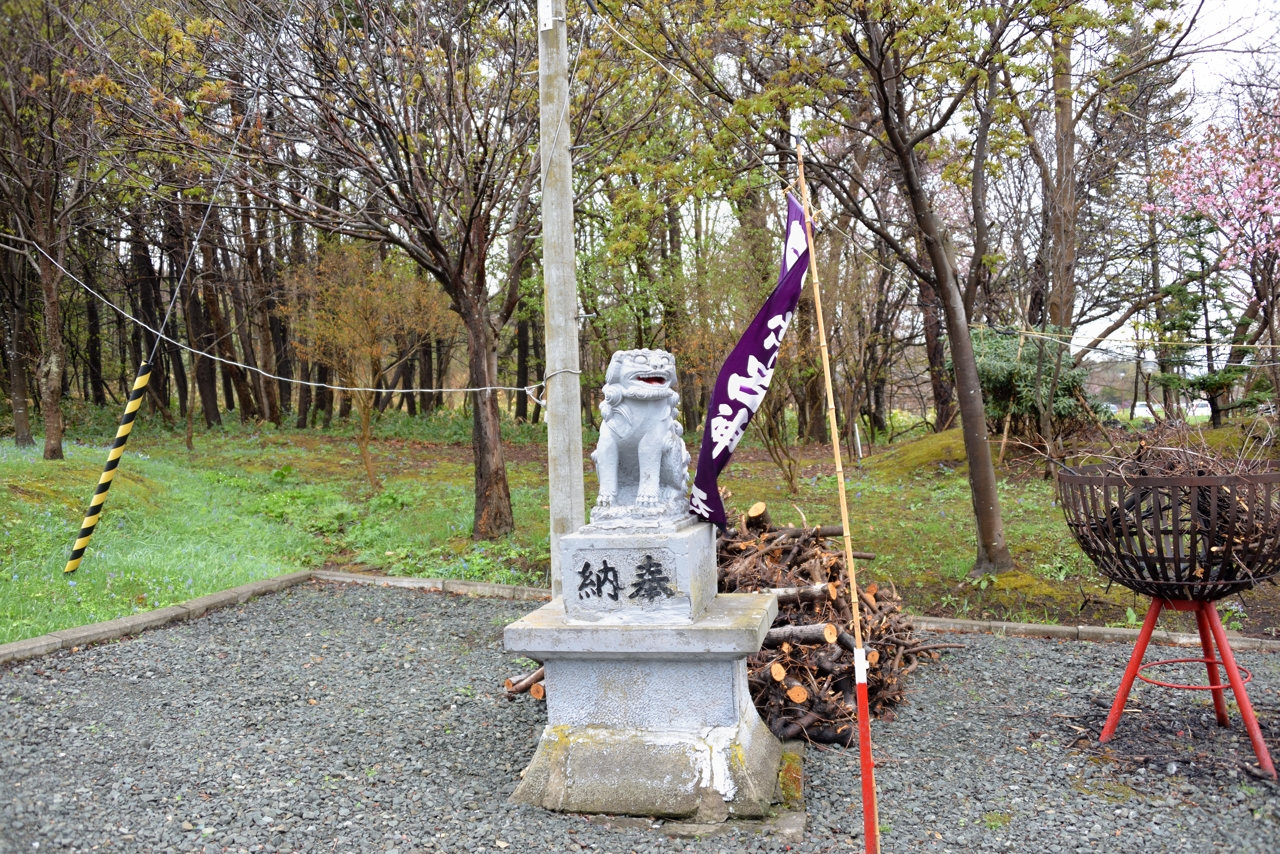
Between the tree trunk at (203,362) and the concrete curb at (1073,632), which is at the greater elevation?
→ the tree trunk at (203,362)

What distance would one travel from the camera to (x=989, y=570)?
24.3ft

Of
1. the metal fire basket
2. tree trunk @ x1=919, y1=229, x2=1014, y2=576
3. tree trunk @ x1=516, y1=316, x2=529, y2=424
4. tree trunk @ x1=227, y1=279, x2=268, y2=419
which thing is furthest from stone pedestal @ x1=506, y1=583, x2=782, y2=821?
tree trunk @ x1=516, y1=316, x2=529, y2=424

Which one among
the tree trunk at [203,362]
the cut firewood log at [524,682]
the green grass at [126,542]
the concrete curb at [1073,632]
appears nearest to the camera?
the cut firewood log at [524,682]

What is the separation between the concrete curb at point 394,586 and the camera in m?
5.71

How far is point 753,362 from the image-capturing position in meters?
3.79

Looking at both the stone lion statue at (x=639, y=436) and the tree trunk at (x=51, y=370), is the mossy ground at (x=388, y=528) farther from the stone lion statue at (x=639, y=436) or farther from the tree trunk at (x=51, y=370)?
the stone lion statue at (x=639, y=436)

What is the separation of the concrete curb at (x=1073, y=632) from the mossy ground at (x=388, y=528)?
1.23ft

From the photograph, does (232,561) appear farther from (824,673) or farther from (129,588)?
(824,673)

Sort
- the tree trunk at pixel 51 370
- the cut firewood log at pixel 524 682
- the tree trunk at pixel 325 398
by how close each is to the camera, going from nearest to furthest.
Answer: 1. the cut firewood log at pixel 524 682
2. the tree trunk at pixel 51 370
3. the tree trunk at pixel 325 398

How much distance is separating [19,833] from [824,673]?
12.6 ft

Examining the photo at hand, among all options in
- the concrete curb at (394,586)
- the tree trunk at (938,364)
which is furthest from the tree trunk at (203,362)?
the tree trunk at (938,364)

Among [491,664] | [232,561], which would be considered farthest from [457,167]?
[491,664]

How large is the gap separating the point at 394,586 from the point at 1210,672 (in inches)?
256

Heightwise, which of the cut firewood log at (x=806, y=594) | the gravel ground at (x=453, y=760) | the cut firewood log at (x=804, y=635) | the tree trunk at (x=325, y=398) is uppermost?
the tree trunk at (x=325, y=398)
